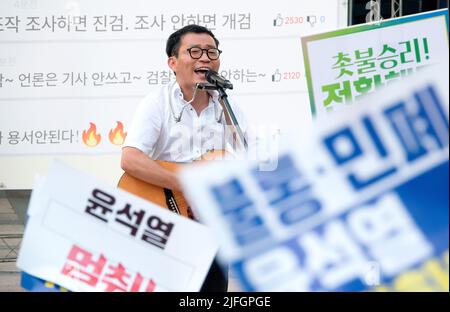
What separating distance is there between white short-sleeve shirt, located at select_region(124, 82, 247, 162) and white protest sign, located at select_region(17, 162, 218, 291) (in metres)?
0.74

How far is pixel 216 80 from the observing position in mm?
2543

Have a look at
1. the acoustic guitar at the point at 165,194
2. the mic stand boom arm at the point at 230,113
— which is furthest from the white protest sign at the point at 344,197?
the acoustic guitar at the point at 165,194

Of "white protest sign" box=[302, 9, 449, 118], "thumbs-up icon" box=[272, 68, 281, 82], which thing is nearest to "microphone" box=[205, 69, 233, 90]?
"white protest sign" box=[302, 9, 449, 118]

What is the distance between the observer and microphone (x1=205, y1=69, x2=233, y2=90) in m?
2.48

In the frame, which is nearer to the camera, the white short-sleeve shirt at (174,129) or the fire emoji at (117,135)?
the white short-sleeve shirt at (174,129)

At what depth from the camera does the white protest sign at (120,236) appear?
180 cm

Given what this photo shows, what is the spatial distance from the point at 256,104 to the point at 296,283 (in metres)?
2.27

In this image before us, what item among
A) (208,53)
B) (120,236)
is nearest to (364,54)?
(208,53)

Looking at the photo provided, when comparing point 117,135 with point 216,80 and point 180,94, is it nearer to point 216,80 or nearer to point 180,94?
point 180,94

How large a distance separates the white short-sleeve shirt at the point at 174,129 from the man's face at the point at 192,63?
39 millimetres

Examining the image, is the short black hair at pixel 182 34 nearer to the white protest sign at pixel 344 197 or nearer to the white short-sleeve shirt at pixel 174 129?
the white short-sleeve shirt at pixel 174 129

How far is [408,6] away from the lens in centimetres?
394

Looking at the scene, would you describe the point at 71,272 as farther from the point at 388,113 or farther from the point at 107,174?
the point at 107,174

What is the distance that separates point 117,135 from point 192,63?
1274 millimetres
